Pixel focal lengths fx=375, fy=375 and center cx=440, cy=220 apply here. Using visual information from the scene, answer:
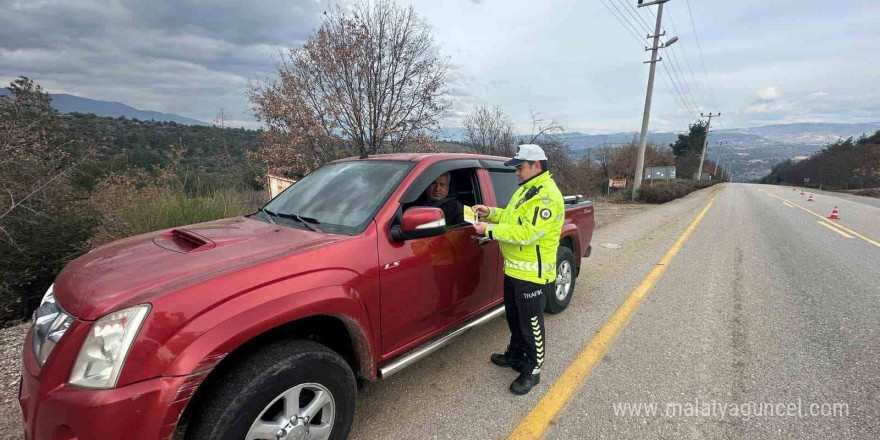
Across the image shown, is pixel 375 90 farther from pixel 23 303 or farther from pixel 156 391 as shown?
pixel 156 391

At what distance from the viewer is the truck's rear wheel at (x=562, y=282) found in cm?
398

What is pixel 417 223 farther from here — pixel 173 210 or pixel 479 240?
pixel 173 210

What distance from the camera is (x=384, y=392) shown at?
2750 mm

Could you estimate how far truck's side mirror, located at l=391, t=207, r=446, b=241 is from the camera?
223cm

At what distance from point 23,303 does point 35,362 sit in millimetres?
3914

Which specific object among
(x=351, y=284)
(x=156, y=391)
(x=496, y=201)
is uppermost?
(x=496, y=201)

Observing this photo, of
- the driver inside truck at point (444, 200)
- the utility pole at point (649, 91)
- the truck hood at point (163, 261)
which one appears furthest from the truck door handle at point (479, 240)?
the utility pole at point (649, 91)

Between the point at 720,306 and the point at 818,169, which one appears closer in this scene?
the point at 720,306

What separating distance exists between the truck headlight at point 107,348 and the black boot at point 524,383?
89.3 inches

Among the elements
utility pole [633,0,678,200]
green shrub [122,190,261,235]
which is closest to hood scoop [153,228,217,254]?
green shrub [122,190,261,235]

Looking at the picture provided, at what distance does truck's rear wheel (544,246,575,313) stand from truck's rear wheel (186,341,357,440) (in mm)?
2570

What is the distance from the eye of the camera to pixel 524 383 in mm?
2734

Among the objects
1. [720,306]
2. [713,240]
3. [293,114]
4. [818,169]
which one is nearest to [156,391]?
[720,306]

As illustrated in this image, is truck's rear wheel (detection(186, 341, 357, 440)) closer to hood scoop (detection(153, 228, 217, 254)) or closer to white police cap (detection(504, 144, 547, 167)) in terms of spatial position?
hood scoop (detection(153, 228, 217, 254))
